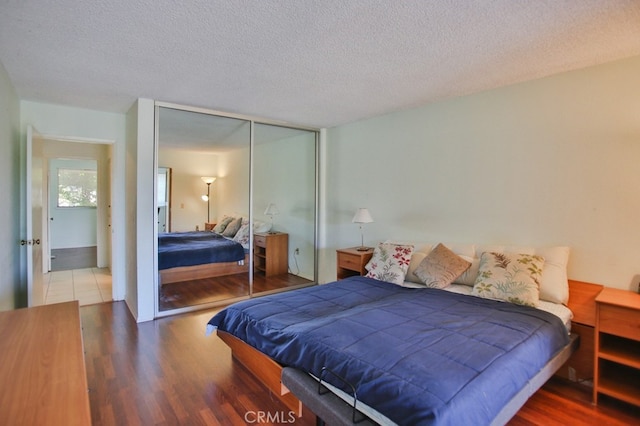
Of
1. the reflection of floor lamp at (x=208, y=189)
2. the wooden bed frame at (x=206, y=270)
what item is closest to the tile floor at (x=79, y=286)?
the wooden bed frame at (x=206, y=270)

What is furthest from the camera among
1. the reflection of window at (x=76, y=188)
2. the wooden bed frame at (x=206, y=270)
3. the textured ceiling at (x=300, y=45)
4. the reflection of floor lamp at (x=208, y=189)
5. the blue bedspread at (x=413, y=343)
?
the reflection of window at (x=76, y=188)

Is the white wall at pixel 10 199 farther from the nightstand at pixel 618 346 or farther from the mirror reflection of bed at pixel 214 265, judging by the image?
the nightstand at pixel 618 346

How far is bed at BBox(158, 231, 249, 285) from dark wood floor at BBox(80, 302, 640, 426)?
41.2 inches

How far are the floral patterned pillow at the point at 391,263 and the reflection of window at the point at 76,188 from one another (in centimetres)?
791

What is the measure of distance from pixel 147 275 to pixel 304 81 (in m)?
2.62

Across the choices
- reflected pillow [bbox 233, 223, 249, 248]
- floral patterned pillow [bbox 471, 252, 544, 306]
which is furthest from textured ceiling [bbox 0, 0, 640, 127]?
reflected pillow [bbox 233, 223, 249, 248]

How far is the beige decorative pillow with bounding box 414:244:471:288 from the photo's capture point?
9.83 feet

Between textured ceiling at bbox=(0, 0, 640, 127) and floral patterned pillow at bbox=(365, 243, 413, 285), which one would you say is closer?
textured ceiling at bbox=(0, 0, 640, 127)

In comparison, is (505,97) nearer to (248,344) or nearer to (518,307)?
(518,307)

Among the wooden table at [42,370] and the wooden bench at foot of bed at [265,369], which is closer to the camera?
the wooden table at [42,370]

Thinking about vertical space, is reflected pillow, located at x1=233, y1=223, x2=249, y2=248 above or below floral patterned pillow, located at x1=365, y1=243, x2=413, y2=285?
above

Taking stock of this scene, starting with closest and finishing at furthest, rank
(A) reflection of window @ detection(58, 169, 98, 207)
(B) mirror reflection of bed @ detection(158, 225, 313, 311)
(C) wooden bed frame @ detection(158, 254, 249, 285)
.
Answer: (B) mirror reflection of bed @ detection(158, 225, 313, 311) → (C) wooden bed frame @ detection(158, 254, 249, 285) → (A) reflection of window @ detection(58, 169, 98, 207)

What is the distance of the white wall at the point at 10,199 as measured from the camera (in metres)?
2.67

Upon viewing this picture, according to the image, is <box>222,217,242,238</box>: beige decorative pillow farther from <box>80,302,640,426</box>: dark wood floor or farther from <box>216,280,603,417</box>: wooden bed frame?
<box>216,280,603,417</box>: wooden bed frame
